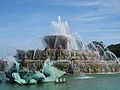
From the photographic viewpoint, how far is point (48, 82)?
4312 centimetres

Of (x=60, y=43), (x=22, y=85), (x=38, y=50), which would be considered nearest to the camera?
(x=22, y=85)

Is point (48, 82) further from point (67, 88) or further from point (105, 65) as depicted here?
point (105, 65)

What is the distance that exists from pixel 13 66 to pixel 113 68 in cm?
3813

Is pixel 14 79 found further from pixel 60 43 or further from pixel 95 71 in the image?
pixel 60 43

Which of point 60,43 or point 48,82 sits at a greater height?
point 60,43

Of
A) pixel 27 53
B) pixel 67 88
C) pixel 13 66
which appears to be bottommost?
pixel 67 88

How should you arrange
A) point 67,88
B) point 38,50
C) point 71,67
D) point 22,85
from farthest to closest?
point 38,50 → point 71,67 → point 22,85 → point 67,88

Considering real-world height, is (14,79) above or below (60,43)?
below

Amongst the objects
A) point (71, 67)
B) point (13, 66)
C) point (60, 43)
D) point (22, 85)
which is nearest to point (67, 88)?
point (22, 85)

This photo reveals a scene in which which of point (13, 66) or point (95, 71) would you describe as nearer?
point (13, 66)

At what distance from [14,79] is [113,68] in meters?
38.8

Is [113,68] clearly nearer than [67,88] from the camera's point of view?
No

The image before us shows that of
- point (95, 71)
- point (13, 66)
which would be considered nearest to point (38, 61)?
point (95, 71)

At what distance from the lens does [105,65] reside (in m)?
77.0
